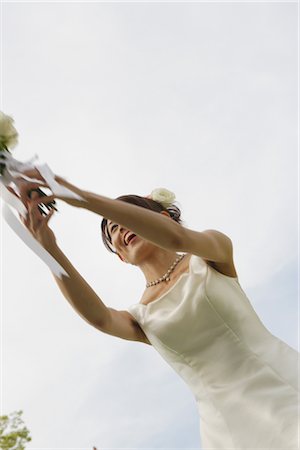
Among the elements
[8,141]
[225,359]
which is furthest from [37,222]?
[225,359]

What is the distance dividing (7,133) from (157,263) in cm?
87

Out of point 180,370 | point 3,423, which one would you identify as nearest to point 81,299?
point 180,370

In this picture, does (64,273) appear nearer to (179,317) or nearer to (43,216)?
(43,216)

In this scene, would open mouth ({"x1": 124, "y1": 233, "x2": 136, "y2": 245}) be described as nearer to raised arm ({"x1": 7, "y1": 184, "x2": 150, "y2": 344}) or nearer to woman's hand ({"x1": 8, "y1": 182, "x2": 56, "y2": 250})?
raised arm ({"x1": 7, "y1": 184, "x2": 150, "y2": 344})

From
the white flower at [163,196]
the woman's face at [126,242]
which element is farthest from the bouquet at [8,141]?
the white flower at [163,196]

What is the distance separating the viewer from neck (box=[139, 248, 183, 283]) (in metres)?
2.56

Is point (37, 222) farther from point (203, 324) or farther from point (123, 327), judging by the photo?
point (203, 324)

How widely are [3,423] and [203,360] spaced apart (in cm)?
730

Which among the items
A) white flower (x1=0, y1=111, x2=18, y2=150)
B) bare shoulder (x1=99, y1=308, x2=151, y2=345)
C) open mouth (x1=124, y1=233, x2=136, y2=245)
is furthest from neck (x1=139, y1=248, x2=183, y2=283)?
white flower (x1=0, y1=111, x2=18, y2=150)

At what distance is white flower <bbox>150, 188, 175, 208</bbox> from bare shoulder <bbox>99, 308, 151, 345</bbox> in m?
0.60

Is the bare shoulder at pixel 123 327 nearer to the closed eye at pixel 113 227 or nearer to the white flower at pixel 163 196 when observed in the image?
the closed eye at pixel 113 227

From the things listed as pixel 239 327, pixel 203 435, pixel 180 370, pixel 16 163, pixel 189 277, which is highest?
pixel 16 163

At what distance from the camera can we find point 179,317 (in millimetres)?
2268

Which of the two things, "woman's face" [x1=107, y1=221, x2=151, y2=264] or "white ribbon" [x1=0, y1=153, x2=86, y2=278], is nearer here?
"white ribbon" [x1=0, y1=153, x2=86, y2=278]
